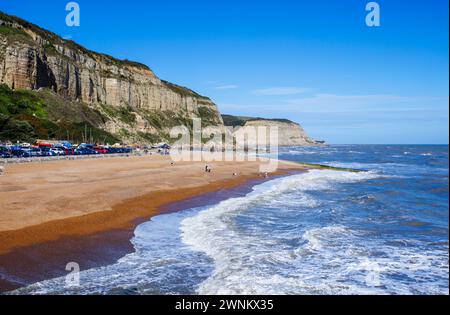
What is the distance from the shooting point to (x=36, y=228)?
13.0 metres

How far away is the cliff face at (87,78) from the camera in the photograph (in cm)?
7212

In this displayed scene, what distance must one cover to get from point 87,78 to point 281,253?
88.9m

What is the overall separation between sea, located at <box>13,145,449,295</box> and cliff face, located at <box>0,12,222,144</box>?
65539 mm

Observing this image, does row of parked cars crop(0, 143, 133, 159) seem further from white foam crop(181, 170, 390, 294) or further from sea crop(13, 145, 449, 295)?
white foam crop(181, 170, 390, 294)

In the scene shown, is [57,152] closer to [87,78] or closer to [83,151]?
[83,151]

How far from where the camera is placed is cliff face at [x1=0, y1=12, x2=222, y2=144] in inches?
2840

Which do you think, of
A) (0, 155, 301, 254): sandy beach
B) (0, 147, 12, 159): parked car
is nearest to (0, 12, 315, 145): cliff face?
(0, 147, 12, 159): parked car

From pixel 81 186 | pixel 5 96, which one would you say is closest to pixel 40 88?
pixel 5 96

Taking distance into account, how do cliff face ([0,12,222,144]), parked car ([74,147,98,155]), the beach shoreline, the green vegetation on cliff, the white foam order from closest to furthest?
the white foam → the beach shoreline → parked car ([74,147,98,155]) → the green vegetation on cliff → cliff face ([0,12,222,144])

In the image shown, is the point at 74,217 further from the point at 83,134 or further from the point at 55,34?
the point at 55,34

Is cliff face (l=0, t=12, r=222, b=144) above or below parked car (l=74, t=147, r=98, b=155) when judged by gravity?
above

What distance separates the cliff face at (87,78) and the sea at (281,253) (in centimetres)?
6554

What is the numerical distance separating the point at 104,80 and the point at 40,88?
85.6 ft

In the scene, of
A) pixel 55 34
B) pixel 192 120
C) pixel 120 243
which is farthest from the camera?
pixel 192 120
